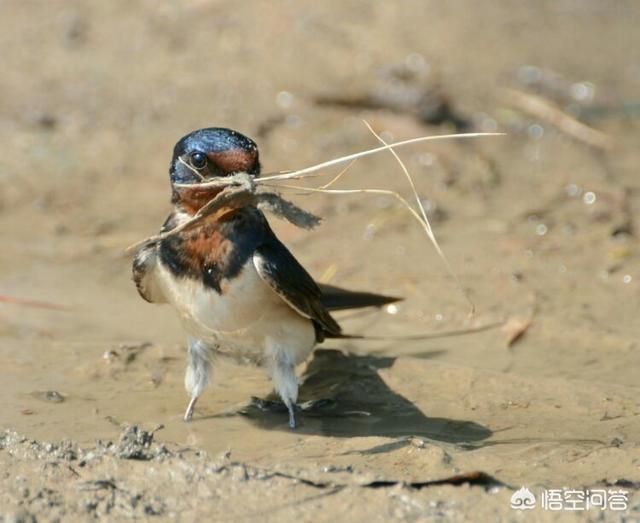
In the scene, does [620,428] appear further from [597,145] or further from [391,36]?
[391,36]

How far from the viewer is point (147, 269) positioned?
4.87 meters

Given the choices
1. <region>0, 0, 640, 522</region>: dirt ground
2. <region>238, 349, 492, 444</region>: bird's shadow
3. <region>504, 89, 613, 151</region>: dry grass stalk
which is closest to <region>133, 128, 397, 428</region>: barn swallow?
<region>238, 349, 492, 444</region>: bird's shadow

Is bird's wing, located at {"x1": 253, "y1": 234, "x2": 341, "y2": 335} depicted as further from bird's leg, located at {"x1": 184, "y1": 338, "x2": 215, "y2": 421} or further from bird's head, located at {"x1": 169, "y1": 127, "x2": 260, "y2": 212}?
bird's leg, located at {"x1": 184, "y1": 338, "x2": 215, "y2": 421}

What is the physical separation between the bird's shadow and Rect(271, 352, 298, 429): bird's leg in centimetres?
8

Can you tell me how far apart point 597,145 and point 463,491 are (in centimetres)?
513

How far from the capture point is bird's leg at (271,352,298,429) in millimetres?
4816

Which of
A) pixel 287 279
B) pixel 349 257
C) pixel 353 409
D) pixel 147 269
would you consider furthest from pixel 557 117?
pixel 147 269

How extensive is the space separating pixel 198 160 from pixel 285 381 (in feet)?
3.09

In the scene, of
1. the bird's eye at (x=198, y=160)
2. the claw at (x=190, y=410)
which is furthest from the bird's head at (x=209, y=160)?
the claw at (x=190, y=410)

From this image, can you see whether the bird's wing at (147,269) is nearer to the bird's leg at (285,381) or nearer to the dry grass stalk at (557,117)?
the bird's leg at (285,381)

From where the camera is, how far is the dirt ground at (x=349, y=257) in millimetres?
3889

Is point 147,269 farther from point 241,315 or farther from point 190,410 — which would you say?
point 190,410

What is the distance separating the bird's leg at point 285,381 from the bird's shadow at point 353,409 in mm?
77

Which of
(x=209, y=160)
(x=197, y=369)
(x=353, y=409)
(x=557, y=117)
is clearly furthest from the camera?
(x=557, y=117)
